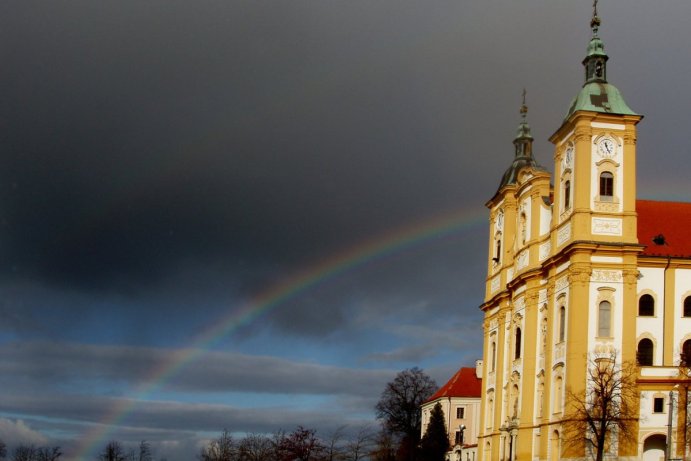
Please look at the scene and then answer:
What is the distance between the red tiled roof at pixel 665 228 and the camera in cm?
6269

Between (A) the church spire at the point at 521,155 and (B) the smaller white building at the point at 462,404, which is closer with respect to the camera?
(A) the church spire at the point at 521,155

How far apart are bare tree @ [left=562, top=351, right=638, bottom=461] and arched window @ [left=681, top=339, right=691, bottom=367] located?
332 centimetres

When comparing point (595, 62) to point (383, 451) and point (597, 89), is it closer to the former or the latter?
point (597, 89)

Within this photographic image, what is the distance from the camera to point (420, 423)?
395ft

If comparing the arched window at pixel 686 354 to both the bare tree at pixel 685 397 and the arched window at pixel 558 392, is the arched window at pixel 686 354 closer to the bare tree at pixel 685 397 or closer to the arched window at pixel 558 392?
the bare tree at pixel 685 397

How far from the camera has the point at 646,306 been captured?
6166 centimetres

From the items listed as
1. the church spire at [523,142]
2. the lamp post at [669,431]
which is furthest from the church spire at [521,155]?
the lamp post at [669,431]

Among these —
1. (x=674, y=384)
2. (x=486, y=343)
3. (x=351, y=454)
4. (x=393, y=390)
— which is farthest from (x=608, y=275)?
(x=393, y=390)

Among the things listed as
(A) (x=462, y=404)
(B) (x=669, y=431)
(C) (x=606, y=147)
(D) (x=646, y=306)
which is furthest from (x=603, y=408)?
(A) (x=462, y=404)

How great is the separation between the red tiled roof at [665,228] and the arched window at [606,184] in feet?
15.2

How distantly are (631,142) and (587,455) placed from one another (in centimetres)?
2014

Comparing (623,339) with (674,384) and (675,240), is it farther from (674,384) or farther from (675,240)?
(675,240)

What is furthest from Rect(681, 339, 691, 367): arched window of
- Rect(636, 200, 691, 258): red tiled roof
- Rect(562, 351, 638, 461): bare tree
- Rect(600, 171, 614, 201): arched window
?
Rect(600, 171, 614, 201): arched window

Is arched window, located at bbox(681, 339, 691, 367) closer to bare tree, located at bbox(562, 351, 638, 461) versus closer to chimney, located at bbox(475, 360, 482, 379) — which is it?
bare tree, located at bbox(562, 351, 638, 461)
